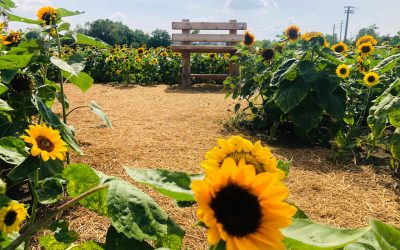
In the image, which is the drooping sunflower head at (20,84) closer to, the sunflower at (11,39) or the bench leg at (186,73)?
the sunflower at (11,39)

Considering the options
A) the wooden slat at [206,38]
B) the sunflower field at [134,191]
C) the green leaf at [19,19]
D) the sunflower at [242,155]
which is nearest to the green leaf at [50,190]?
the sunflower field at [134,191]

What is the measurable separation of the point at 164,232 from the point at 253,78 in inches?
142

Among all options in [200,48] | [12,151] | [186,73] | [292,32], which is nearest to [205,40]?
[200,48]

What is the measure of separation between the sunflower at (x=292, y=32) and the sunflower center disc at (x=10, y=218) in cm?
432

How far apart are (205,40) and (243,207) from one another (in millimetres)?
9079

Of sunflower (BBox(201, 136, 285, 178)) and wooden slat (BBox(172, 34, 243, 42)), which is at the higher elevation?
wooden slat (BBox(172, 34, 243, 42))

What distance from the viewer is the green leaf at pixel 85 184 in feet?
3.40

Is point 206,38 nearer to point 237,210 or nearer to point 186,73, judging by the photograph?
point 186,73

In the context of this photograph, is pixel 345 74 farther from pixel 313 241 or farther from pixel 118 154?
pixel 313 241

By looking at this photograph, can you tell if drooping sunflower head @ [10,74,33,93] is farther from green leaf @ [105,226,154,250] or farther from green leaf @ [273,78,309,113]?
green leaf @ [273,78,309,113]

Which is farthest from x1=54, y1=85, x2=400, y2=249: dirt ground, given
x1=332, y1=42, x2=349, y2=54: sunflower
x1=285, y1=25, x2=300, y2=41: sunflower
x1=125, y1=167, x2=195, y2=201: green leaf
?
x1=332, y1=42, x2=349, y2=54: sunflower

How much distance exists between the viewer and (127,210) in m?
0.83

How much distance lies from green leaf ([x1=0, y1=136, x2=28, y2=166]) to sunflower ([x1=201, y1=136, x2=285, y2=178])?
740mm

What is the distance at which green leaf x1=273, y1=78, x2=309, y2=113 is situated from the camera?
3.08 metres
